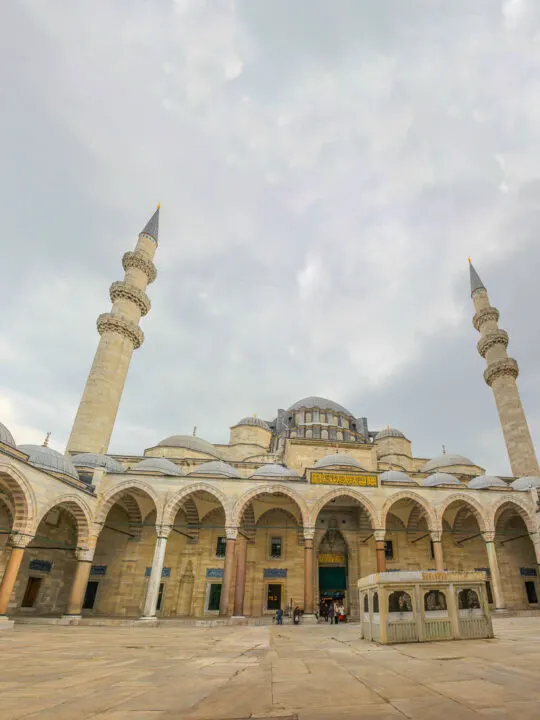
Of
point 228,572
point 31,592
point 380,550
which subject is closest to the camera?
point 228,572

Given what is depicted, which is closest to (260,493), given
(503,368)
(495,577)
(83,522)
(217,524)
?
(217,524)

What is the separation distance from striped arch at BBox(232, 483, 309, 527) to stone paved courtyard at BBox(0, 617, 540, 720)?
10.5 m

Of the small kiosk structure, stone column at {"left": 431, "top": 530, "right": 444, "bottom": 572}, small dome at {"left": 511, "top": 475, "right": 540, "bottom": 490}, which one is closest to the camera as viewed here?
the small kiosk structure

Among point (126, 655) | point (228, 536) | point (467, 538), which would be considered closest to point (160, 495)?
point (228, 536)

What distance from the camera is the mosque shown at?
16.5 m

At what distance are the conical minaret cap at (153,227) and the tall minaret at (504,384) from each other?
26.7 m

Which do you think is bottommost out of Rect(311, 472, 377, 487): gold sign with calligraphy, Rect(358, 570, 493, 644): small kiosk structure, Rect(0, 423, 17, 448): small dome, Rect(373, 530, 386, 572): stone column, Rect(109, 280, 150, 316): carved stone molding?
Rect(358, 570, 493, 644): small kiosk structure

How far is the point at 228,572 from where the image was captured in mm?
16875

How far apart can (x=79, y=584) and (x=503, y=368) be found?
2896 cm

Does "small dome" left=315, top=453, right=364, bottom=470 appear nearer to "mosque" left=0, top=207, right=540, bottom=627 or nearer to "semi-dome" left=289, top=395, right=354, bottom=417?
"mosque" left=0, top=207, right=540, bottom=627

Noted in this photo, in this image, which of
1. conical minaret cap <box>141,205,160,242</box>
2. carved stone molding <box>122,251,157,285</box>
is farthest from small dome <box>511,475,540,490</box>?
conical minaret cap <box>141,205,160,242</box>

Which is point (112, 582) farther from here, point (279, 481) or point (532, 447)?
point (532, 447)

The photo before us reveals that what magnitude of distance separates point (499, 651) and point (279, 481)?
41.7 feet

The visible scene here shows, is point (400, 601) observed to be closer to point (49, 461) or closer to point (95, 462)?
point (49, 461)
